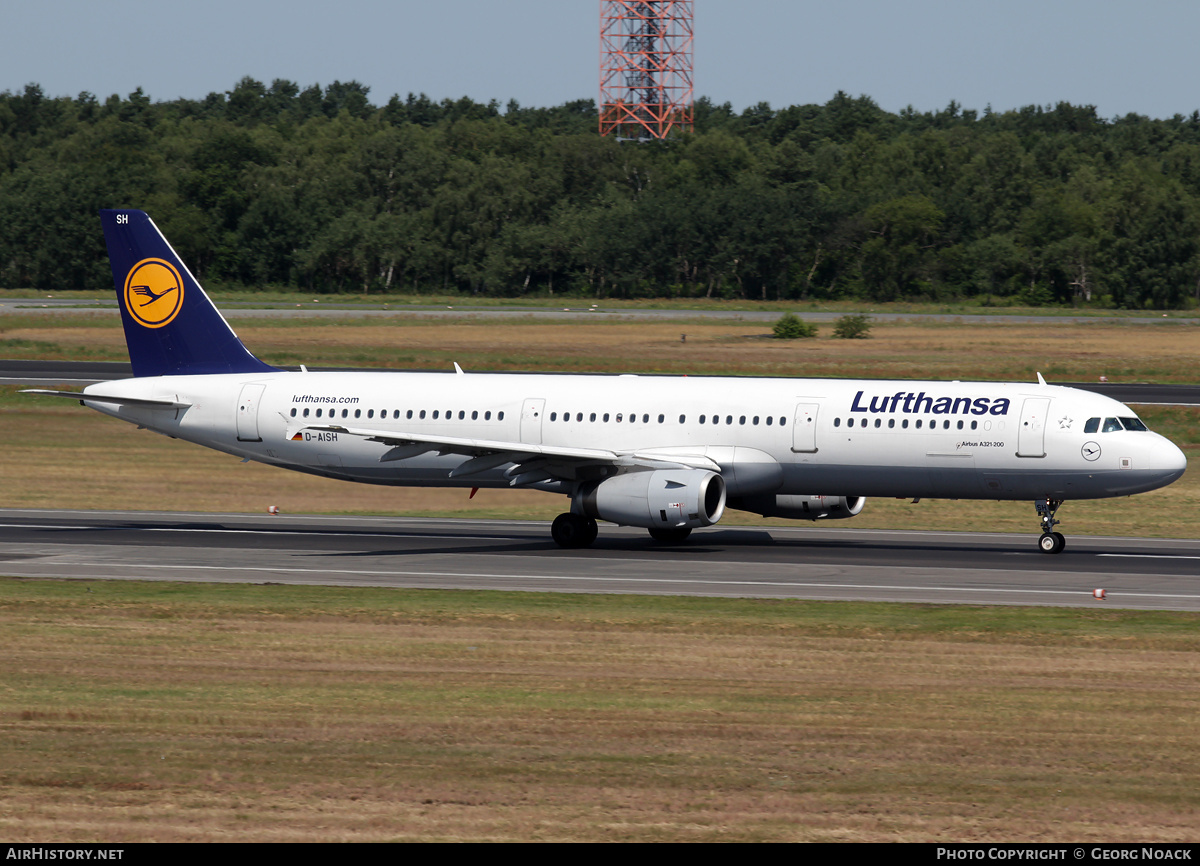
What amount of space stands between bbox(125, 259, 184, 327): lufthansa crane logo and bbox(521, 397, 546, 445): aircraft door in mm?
10322

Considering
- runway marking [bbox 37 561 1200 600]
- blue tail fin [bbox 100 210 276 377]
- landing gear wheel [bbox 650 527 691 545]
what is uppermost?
blue tail fin [bbox 100 210 276 377]

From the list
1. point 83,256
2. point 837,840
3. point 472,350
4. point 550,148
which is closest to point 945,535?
point 837,840

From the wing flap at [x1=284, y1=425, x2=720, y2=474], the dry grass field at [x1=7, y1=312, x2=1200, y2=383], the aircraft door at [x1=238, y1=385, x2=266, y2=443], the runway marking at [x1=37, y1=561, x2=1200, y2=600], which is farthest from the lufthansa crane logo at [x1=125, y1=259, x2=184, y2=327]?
the dry grass field at [x1=7, y1=312, x2=1200, y2=383]

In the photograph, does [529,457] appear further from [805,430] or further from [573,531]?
[805,430]

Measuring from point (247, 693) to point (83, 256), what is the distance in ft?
447

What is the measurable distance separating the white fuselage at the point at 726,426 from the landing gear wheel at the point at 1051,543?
108 cm

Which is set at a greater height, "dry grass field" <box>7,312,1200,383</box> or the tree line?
the tree line

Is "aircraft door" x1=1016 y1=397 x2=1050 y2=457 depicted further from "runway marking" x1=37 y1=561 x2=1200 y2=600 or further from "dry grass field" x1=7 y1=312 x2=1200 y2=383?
"dry grass field" x1=7 y1=312 x2=1200 y2=383

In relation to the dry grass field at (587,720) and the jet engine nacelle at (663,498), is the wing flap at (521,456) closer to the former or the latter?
the jet engine nacelle at (663,498)

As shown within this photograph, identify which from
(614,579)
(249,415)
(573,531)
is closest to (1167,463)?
(614,579)

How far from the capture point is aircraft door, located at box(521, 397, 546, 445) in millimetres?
37219

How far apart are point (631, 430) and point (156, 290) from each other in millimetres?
13939

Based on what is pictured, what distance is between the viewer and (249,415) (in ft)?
127

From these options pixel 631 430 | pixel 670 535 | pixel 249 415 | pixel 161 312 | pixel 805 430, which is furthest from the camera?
pixel 161 312
